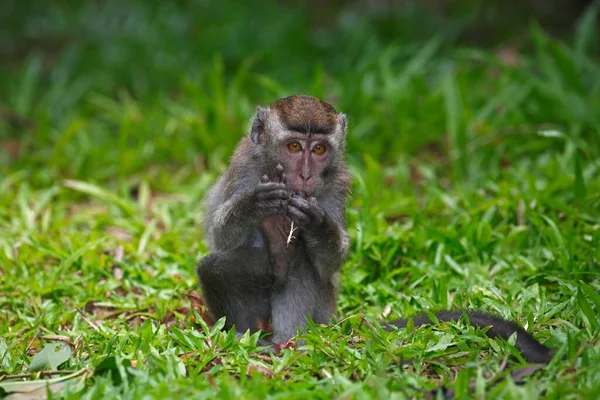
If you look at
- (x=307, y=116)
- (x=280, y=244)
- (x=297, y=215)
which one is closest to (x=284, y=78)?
(x=307, y=116)

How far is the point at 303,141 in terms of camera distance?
15.7 ft

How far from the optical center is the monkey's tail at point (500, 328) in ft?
13.4

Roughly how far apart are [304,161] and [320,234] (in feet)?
1.46

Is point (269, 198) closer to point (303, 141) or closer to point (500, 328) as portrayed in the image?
point (303, 141)

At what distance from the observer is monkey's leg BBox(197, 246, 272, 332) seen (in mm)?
4855

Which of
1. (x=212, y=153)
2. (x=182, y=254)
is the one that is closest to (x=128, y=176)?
(x=212, y=153)

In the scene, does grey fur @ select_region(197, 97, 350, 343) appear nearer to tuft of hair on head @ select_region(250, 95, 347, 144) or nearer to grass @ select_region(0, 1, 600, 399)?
tuft of hair on head @ select_region(250, 95, 347, 144)

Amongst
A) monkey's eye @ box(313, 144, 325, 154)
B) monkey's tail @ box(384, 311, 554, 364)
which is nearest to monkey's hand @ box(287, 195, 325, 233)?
monkey's eye @ box(313, 144, 325, 154)

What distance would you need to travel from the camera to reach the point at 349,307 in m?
5.52

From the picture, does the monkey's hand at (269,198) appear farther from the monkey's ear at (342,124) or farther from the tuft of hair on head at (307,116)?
the monkey's ear at (342,124)

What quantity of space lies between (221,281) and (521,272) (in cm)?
211

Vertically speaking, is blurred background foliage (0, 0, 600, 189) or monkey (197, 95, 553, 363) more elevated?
blurred background foliage (0, 0, 600, 189)

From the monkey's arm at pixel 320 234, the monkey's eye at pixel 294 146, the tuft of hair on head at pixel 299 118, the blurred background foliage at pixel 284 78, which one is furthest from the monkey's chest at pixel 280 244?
the blurred background foliage at pixel 284 78

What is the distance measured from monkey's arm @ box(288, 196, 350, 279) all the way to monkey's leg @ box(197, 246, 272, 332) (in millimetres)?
321
